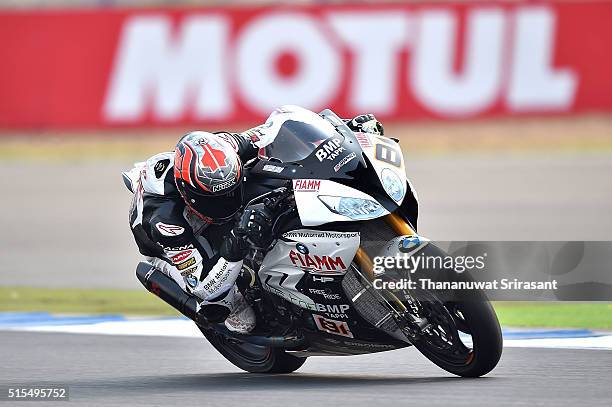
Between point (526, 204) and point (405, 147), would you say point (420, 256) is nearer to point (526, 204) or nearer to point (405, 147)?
point (526, 204)

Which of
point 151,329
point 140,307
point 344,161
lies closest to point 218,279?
point 344,161

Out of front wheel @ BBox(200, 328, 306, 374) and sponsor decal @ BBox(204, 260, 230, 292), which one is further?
front wheel @ BBox(200, 328, 306, 374)

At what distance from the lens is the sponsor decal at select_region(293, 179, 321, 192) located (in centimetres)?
662

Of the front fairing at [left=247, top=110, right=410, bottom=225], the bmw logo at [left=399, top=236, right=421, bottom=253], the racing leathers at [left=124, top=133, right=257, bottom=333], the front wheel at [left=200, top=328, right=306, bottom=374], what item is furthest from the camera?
the front wheel at [left=200, top=328, right=306, bottom=374]

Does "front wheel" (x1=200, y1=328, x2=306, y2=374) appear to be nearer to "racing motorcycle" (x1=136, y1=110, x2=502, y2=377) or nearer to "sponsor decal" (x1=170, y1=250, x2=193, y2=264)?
"racing motorcycle" (x1=136, y1=110, x2=502, y2=377)

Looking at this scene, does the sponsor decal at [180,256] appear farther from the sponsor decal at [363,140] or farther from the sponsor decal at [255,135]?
the sponsor decal at [363,140]

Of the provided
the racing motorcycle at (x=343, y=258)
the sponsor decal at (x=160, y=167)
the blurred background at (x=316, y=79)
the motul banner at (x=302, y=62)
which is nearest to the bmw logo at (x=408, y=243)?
the racing motorcycle at (x=343, y=258)

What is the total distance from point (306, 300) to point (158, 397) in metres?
0.94

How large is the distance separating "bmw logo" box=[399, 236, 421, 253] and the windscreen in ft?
2.41

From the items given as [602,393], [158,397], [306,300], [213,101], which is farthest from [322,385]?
[213,101]

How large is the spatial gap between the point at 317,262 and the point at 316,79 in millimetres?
15304

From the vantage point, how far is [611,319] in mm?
9250

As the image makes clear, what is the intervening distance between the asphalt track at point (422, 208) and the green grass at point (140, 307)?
49 cm

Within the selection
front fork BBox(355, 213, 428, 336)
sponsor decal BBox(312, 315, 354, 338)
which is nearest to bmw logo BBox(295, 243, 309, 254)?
front fork BBox(355, 213, 428, 336)
